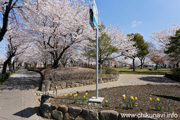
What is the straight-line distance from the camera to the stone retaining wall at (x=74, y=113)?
2.85 m

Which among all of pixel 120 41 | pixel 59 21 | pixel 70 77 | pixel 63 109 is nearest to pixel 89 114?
pixel 63 109

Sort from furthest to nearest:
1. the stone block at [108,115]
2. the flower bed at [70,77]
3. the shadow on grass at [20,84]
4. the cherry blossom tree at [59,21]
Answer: the cherry blossom tree at [59,21], the shadow on grass at [20,84], the flower bed at [70,77], the stone block at [108,115]

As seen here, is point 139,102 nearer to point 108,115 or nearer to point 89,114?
point 108,115

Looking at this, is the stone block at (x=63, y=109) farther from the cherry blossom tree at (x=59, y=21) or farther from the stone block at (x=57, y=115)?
the cherry blossom tree at (x=59, y=21)

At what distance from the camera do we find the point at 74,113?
10.5ft

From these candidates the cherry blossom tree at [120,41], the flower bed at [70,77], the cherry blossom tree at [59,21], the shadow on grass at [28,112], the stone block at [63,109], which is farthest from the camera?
the cherry blossom tree at [120,41]

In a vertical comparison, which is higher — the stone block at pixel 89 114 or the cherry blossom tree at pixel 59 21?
the cherry blossom tree at pixel 59 21

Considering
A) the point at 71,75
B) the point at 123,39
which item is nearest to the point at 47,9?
the point at 71,75

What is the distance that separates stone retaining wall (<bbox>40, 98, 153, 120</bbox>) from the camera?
9.34 ft

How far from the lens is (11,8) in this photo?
6.18m

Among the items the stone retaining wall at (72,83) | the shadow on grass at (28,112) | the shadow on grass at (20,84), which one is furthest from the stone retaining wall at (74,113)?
the shadow on grass at (20,84)

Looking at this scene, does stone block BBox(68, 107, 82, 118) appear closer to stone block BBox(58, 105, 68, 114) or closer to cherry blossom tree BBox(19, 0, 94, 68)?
stone block BBox(58, 105, 68, 114)

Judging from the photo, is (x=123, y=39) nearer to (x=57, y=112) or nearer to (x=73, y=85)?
(x=73, y=85)

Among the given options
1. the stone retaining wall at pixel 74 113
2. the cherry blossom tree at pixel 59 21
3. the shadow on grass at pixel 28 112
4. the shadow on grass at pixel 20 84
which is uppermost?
the cherry blossom tree at pixel 59 21
